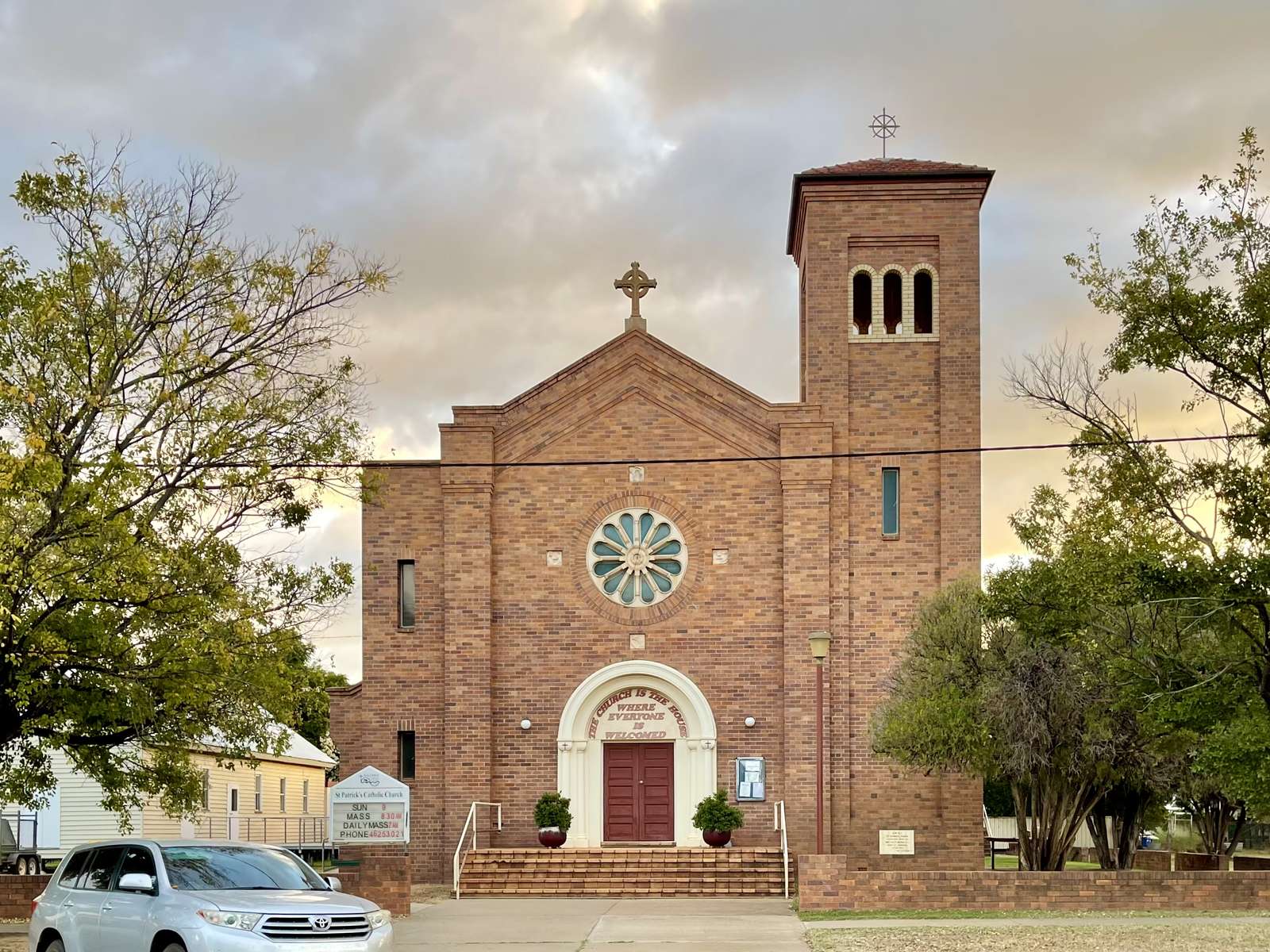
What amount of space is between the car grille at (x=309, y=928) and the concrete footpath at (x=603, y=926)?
18.7 ft

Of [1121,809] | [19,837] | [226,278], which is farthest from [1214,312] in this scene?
[19,837]

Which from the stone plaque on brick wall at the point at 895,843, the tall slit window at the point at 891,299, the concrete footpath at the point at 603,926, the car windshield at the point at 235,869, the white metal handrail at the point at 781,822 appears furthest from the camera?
the tall slit window at the point at 891,299

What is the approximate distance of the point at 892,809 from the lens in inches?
1252

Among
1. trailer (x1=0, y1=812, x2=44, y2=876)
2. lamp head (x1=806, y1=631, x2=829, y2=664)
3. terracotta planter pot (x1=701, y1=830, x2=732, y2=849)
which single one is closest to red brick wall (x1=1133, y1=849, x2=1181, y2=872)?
terracotta planter pot (x1=701, y1=830, x2=732, y2=849)

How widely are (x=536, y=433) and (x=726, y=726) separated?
23.5ft

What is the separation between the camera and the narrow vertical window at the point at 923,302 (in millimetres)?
33719

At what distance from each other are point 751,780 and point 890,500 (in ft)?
20.8

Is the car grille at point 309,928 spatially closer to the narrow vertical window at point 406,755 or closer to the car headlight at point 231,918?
the car headlight at point 231,918

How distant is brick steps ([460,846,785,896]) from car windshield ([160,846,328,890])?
1505cm

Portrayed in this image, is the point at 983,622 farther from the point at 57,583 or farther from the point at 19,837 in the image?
the point at 19,837

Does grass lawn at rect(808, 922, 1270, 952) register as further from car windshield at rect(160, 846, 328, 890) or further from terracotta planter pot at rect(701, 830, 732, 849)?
terracotta planter pot at rect(701, 830, 732, 849)

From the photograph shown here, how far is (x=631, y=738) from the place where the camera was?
33062 mm

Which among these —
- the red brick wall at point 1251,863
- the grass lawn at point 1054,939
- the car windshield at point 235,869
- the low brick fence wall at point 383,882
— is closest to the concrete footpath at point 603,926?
the low brick fence wall at point 383,882

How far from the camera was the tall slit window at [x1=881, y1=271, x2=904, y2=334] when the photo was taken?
34.0 m
